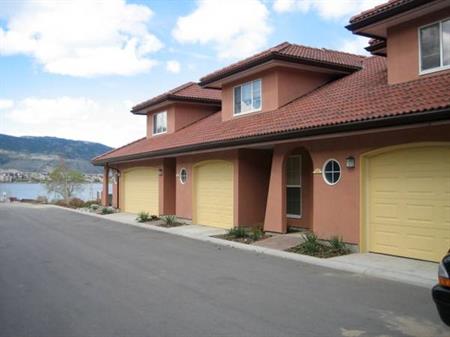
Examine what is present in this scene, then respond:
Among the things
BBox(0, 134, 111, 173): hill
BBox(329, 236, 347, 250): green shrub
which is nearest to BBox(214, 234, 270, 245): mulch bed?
BBox(329, 236, 347, 250): green shrub

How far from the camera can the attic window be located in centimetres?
1860

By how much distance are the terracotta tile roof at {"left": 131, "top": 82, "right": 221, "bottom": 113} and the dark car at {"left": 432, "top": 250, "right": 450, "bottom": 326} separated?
65.9 ft

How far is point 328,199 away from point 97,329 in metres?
8.22

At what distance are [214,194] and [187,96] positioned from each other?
770cm

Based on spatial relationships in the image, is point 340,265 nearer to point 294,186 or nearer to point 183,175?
point 294,186

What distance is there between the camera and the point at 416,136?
10.6m

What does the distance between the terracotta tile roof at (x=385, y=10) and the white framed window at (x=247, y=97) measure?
554 cm

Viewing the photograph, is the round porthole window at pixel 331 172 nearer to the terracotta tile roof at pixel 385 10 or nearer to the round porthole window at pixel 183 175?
the terracotta tile roof at pixel 385 10

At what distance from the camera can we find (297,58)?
56.7 feet

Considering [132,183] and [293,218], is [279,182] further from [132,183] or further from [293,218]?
[132,183]

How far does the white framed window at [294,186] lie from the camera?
1669cm

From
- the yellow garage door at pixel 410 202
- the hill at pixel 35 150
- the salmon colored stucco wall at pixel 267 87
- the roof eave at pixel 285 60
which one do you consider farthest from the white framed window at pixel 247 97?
the hill at pixel 35 150

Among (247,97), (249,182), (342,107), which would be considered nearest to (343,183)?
(342,107)

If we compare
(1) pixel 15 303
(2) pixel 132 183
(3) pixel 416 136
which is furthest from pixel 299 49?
(1) pixel 15 303
